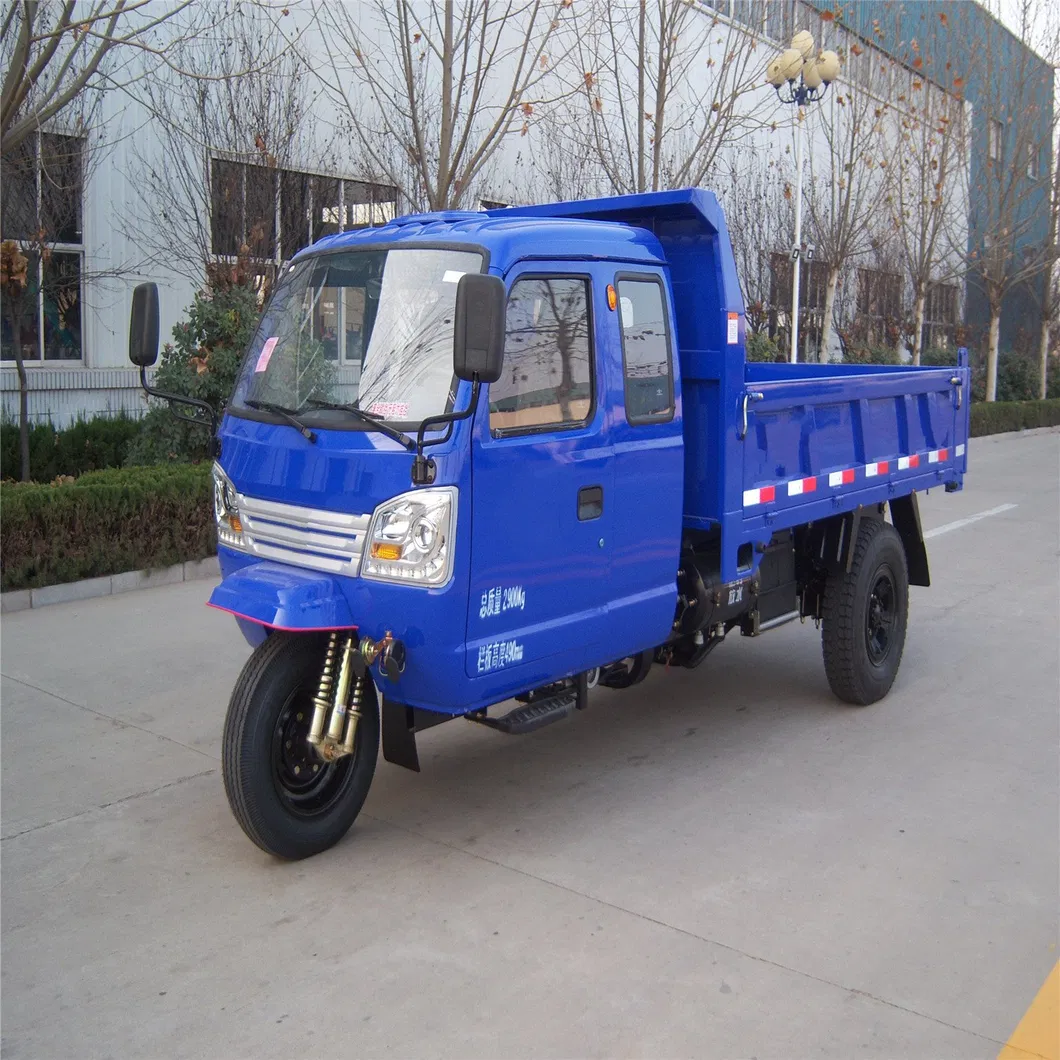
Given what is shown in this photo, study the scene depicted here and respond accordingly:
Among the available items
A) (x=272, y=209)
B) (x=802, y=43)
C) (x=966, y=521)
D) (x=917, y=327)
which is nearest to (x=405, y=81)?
(x=272, y=209)

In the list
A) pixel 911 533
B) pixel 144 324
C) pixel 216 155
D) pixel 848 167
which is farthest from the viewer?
pixel 848 167

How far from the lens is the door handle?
477cm

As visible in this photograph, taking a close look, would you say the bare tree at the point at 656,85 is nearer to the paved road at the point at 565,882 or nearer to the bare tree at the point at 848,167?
the bare tree at the point at 848,167

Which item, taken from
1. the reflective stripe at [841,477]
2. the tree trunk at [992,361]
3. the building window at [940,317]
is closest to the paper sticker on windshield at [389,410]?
the reflective stripe at [841,477]

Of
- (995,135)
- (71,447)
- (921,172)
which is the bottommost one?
(71,447)

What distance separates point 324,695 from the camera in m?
4.43

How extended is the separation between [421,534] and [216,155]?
32.1 ft

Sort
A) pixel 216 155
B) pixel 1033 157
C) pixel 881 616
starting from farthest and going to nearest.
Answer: pixel 1033 157 < pixel 216 155 < pixel 881 616

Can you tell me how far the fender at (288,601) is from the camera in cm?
425

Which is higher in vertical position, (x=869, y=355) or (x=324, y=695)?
(x=869, y=355)

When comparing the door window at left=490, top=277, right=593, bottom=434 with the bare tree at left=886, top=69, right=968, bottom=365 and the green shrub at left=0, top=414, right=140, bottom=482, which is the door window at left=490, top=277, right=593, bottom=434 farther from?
the bare tree at left=886, top=69, right=968, bottom=365

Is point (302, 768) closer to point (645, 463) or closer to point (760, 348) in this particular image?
point (645, 463)

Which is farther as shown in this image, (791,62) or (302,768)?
(791,62)

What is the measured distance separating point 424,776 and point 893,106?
19.3 meters
